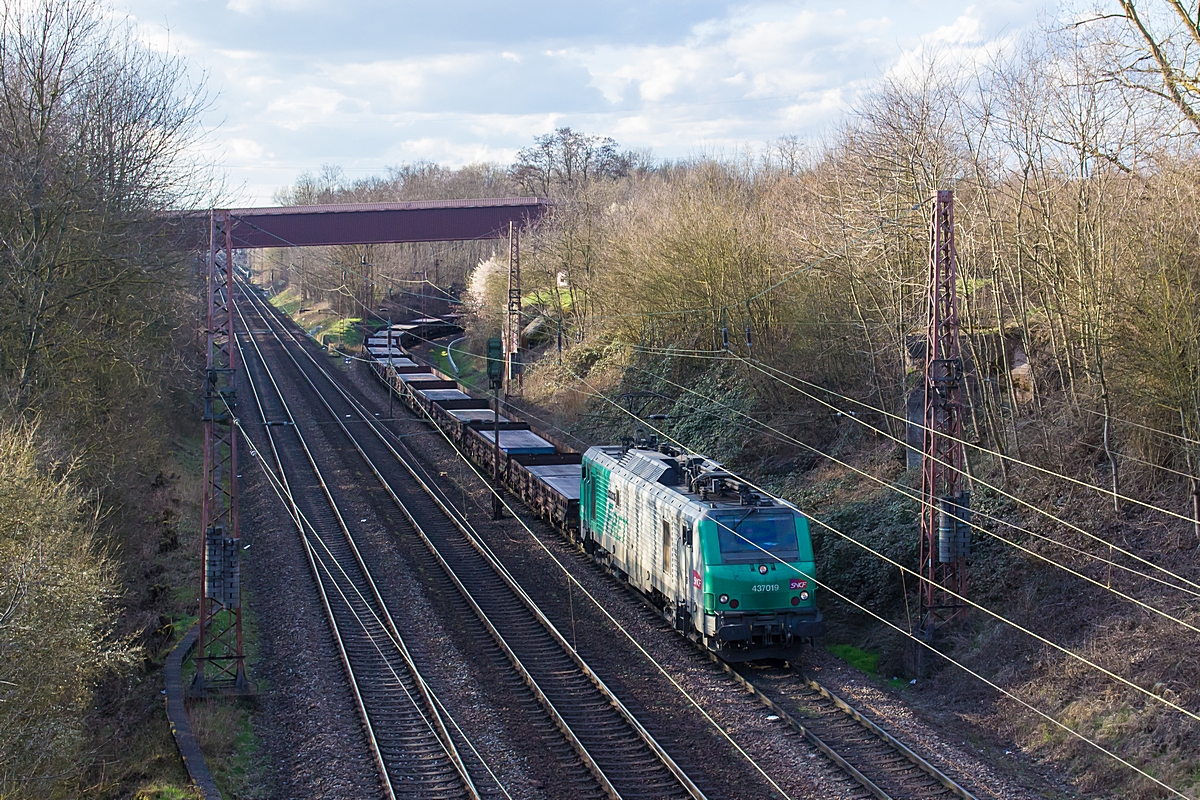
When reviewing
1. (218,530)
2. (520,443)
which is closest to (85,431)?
(218,530)

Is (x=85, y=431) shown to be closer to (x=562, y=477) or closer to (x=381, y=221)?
(x=562, y=477)

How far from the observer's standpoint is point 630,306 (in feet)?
118

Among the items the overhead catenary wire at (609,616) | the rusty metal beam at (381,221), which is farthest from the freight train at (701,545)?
the rusty metal beam at (381,221)

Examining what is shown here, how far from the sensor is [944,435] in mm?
14836

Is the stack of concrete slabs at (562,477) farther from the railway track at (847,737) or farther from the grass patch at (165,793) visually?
the grass patch at (165,793)

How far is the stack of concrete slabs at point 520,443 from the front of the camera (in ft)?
94.3

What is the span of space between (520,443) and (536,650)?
45.2 feet

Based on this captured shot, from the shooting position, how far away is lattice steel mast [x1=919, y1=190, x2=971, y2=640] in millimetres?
15008

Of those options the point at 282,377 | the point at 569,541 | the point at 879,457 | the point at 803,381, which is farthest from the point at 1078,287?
the point at 282,377

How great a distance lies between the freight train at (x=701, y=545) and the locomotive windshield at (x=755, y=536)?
0.02 meters

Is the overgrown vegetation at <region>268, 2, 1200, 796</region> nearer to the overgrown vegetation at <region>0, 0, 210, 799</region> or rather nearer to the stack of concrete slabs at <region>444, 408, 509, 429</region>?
the stack of concrete slabs at <region>444, 408, 509, 429</region>

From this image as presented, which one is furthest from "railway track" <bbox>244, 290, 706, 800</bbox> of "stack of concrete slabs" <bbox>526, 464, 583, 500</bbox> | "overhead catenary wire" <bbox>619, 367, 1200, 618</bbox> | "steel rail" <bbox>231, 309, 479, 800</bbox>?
"overhead catenary wire" <bbox>619, 367, 1200, 618</bbox>

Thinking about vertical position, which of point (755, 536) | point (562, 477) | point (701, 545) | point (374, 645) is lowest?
point (374, 645)

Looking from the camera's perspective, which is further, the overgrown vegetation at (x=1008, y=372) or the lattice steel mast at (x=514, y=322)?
the lattice steel mast at (x=514, y=322)
